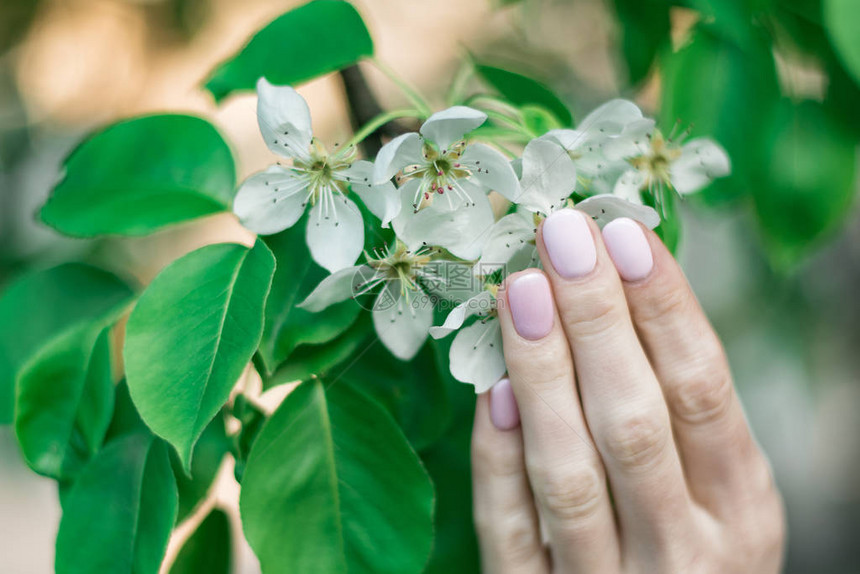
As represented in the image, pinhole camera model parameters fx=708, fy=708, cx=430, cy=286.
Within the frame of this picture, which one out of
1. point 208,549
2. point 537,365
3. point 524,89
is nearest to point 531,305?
point 537,365

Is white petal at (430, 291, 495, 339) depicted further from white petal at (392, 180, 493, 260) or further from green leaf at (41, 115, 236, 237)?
green leaf at (41, 115, 236, 237)

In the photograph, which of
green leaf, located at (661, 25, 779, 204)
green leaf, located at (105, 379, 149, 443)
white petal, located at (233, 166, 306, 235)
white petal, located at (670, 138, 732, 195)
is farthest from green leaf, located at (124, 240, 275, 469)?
green leaf, located at (661, 25, 779, 204)

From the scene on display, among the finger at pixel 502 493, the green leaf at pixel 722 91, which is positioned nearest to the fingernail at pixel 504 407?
the finger at pixel 502 493

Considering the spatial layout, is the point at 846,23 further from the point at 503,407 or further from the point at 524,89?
the point at 503,407

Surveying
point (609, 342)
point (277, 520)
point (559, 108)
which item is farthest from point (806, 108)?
point (277, 520)

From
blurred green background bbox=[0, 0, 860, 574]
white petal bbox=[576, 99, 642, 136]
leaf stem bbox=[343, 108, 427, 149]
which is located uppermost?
white petal bbox=[576, 99, 642, 136]

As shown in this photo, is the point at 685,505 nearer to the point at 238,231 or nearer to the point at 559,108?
the point at 559,108
